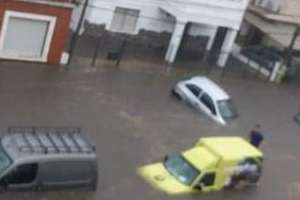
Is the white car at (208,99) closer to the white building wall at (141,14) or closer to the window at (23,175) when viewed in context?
the white building wall at (141,14)

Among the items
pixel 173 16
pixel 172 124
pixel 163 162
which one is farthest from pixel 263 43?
pixel 163 162

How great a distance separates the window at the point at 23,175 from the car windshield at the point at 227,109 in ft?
41.1

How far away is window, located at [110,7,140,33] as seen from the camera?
3850cm

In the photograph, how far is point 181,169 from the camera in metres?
24.5

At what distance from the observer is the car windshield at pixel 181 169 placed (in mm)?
24125

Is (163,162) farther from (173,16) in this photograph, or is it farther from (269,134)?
(173,16)

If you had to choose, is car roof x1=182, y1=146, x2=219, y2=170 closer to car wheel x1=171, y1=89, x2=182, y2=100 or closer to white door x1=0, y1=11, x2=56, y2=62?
car wheel x1=171, y1=89, x2=182, y2=100

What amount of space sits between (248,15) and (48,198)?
24.6m

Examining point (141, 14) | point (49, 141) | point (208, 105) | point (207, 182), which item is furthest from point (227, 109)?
point (49, 141)

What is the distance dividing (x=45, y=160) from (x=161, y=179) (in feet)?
14.9

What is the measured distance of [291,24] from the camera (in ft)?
140

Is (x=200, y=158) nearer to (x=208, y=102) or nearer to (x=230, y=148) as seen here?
(x=230, y=148)

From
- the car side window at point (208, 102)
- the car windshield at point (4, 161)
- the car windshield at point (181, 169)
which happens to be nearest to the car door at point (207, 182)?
the car windshield at point (181, 169)

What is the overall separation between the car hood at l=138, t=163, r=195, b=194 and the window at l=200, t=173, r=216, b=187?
505 mm
